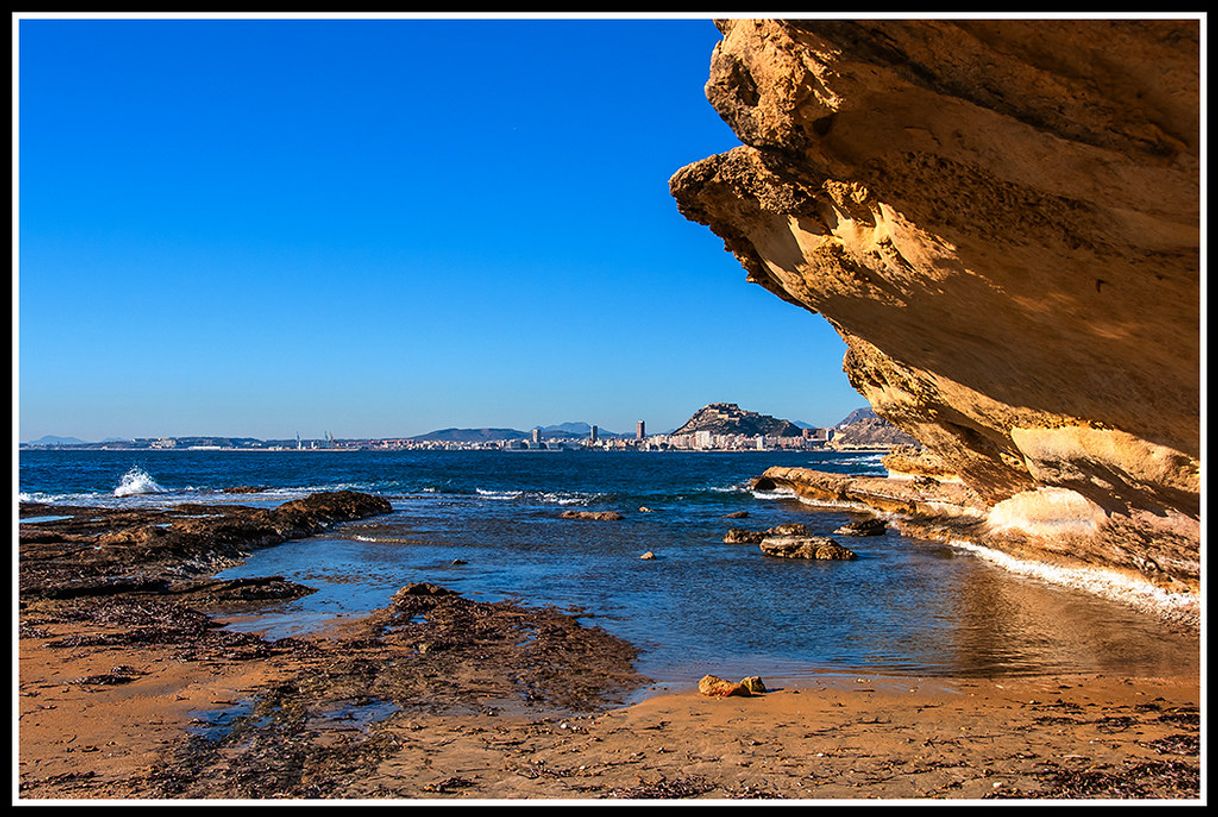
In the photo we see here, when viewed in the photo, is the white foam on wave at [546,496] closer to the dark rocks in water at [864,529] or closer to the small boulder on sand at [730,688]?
the dark rocks in water at [864,529]

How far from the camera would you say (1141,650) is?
1045cm

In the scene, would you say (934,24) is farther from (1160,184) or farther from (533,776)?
(533,776)

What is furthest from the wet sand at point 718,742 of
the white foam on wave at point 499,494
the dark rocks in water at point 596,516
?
the white foam on wave at point 499,494

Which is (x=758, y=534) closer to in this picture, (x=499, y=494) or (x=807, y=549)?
(x=807, y=549)

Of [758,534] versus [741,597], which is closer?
[741,597]

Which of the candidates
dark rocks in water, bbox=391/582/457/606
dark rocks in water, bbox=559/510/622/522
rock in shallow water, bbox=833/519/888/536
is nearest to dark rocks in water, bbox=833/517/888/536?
rock in shallow water, bbox=833/519/888/536

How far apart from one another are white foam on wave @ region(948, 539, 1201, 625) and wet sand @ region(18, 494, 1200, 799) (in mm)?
4083

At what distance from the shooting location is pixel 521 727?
7445mm

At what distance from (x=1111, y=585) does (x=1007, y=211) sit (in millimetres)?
10905

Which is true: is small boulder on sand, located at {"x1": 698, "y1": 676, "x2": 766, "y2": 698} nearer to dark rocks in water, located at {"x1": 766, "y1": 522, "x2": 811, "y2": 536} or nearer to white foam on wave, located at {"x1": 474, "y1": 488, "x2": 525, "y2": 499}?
dark rocks in water, located at {"x1": 766, "y1": 522, "x2": 811, "y2": 536}

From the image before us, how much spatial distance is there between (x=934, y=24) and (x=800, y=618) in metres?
10.2

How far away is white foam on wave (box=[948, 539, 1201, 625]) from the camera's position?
12.5 meters

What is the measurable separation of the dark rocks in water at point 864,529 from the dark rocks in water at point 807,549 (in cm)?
489

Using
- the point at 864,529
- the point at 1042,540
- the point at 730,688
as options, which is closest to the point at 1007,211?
the point at 730,688
